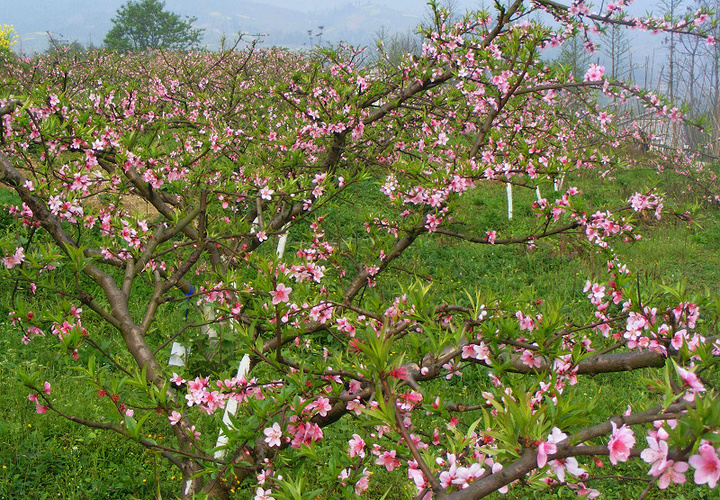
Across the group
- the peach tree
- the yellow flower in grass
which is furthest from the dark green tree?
the peach tree

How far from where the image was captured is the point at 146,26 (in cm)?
4884

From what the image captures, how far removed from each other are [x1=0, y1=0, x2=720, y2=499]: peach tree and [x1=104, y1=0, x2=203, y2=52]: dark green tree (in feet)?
161

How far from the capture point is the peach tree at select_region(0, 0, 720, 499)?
3.69ft

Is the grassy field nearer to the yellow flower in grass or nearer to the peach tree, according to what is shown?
the peach tree

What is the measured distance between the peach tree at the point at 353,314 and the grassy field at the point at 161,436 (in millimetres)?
179

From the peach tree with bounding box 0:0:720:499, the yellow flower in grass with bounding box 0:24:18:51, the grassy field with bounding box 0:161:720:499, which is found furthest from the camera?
the yellow flower in grass with bounding box 0:24:18:51

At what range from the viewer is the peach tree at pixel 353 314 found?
1.12m

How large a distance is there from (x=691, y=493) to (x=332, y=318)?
9.68ft

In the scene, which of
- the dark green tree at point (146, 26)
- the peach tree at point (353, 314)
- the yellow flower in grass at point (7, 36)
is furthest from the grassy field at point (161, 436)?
the dark green tree at point (146, 26)

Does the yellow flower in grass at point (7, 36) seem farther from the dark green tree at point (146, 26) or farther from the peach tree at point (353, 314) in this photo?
the dark green tree at point (146, 26)

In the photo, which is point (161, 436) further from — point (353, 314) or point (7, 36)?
point (7, 36)

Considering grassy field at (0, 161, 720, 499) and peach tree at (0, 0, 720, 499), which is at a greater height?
peach tree at (0, 0, 720, 499)

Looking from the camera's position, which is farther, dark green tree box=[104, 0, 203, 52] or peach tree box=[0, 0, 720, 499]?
dark green tree box=[104, 0, 203, 52]

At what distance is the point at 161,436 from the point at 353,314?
7.10ft
